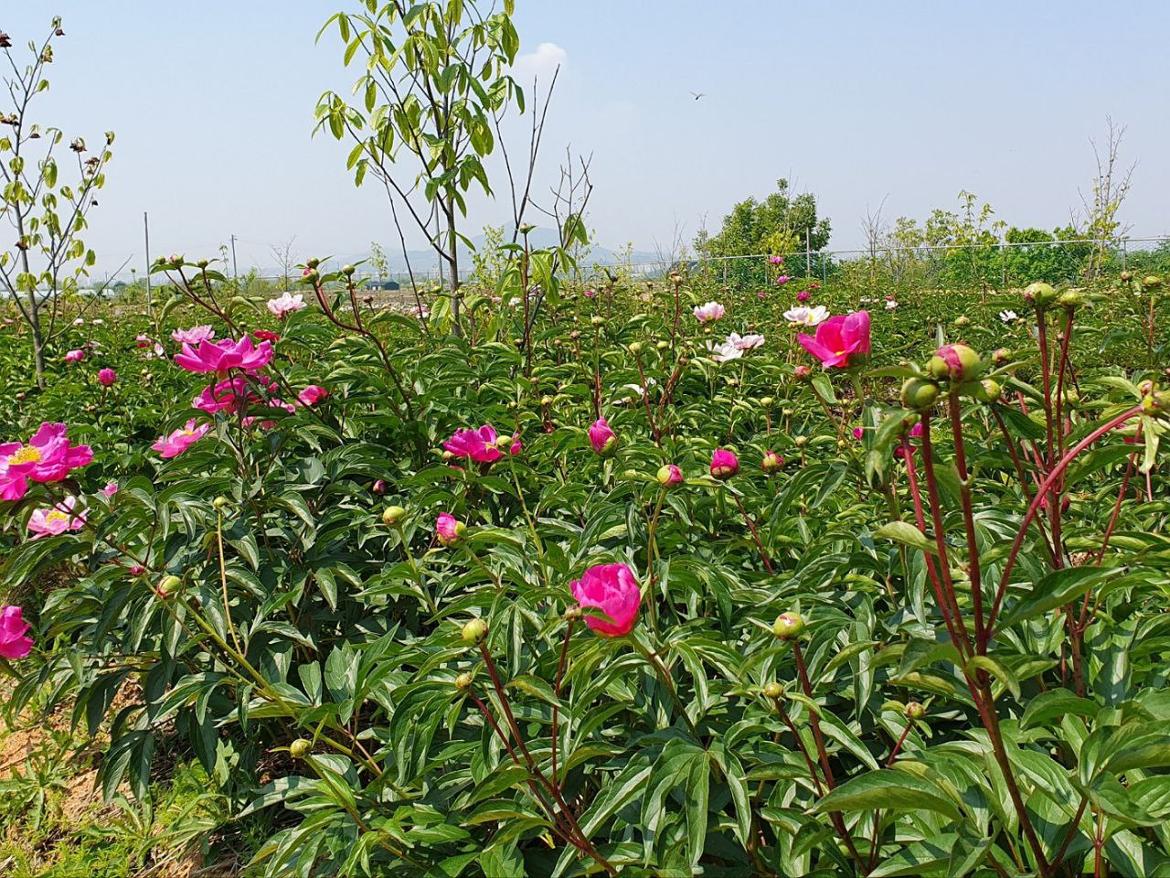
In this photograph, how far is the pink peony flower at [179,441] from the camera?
74.7 inches

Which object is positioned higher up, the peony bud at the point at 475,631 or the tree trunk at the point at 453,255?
the tree trunk at the point at 453,255

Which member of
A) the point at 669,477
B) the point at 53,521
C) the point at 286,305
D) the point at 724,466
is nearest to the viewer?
the point at 669,477

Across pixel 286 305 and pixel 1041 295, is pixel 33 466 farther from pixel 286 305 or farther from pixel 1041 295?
pixel 1041 295

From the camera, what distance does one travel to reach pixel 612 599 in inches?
36.0

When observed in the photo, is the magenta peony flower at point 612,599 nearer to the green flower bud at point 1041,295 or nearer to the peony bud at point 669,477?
the peony bud at point 669,477

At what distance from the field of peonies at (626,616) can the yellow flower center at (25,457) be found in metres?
0.02

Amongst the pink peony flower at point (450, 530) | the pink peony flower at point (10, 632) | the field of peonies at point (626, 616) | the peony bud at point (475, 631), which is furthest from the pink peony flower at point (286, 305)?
the peony bud at point (475, 631)

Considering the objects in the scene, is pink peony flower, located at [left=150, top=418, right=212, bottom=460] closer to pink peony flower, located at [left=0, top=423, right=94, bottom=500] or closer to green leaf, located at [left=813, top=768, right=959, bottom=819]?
pink peony flower, located at [left=0, top=423, right=94, bottom=500]

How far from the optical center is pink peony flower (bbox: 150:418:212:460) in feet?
6.22

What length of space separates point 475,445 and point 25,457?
784 mm

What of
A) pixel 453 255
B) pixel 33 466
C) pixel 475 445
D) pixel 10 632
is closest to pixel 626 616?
pixel 475 445

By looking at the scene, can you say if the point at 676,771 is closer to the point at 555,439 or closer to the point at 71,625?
the point at 555,439

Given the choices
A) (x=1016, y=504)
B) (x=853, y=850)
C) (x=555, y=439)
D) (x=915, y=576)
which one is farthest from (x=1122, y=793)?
(x=555, y=439)

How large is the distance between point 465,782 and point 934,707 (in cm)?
70
